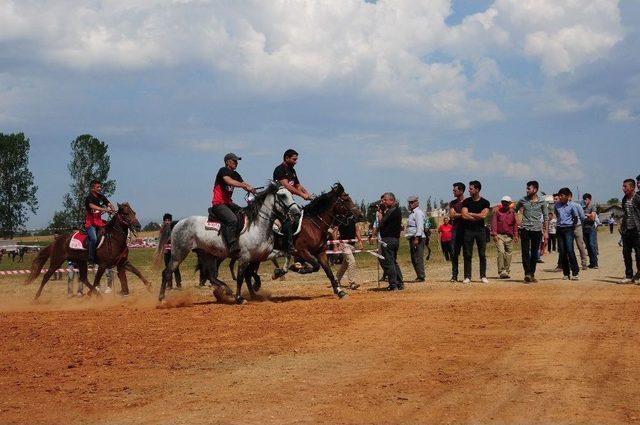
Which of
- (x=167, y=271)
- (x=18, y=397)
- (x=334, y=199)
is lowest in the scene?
(x=18, y=397)

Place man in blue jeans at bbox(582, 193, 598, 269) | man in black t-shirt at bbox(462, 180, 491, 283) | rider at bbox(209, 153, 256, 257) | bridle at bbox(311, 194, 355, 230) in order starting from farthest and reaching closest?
man in blue jeans at bbox(582, 193, 598, 269)
man in black t-shirt at bbox(462, 180, 491, 283)
bridle at bbox(311, 194, 355, 230)
rider at bbox(209, 153, 256, 257)

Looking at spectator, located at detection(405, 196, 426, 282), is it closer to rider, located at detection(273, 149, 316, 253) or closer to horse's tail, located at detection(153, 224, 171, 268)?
rider, located at detection(273, 149, 316, 253)

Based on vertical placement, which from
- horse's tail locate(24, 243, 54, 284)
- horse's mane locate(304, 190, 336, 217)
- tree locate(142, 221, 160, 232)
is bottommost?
horse's tail locate(24, 243, 54, 284)

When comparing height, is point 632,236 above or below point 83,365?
above

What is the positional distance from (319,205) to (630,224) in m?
7.05

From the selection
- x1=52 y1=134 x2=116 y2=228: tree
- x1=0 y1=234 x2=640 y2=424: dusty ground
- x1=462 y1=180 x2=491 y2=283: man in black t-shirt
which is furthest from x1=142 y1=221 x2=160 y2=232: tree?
x1=0 y1=234 x2=640 y2=424: dusty ground

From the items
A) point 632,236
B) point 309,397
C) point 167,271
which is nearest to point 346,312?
point 167,271

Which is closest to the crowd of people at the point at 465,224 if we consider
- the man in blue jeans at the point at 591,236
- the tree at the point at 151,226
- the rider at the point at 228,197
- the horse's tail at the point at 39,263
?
the rider at the point at 228,197

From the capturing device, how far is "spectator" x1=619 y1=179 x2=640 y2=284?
16.3 meters

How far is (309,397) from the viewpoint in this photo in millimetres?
6676

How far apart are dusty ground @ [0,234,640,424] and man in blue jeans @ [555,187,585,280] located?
118 inches

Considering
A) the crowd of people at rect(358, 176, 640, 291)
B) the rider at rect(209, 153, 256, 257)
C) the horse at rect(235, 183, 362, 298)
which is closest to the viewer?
the rider at rect(209, 153, 256, 257)

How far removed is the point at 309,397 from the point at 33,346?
5.23 metres

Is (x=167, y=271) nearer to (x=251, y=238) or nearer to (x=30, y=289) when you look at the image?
(x=251, y=238)
